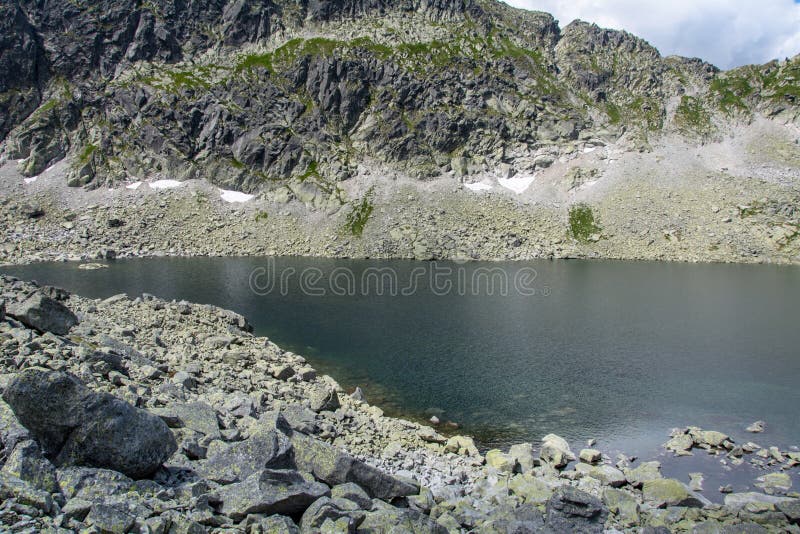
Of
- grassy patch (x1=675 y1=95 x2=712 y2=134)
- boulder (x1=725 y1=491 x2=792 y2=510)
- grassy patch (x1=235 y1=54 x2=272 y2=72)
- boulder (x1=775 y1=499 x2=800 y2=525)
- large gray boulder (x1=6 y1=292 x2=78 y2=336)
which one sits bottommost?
boulder (x1=725 y1=491 x2=792 y2=510)

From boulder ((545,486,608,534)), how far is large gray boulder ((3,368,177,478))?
11607mm

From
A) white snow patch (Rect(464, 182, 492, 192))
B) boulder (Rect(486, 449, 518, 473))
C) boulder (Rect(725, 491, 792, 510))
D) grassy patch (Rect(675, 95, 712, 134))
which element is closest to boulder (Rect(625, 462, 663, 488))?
boulder (Rect(725, 491, 792, 510))

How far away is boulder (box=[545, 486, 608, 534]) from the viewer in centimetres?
1467

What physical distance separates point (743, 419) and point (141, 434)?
3011 centimetres

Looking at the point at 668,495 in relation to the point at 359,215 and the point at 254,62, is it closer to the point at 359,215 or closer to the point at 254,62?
the point at 359,215

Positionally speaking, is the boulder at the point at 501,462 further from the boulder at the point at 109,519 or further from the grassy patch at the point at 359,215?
the grassy patch at the point at 359,215

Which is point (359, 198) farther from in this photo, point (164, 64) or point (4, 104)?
point (4, 104)

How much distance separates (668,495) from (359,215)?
294 ft

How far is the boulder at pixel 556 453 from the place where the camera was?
21.2m

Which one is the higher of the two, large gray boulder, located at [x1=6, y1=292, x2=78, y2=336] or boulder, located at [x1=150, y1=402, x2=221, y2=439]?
large gray boulder, located at [x1=6, y1=292, x2=78, y2=336]

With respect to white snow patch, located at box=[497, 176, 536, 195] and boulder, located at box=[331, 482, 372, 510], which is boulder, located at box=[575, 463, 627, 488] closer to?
boulder, located at box=[331, 482, 372, 510]

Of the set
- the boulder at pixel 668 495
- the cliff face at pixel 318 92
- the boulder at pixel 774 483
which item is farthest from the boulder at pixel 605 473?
the cliff face at pixel 318 92

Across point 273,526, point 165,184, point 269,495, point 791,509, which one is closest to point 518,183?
point 165,184

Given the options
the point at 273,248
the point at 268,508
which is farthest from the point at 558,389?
the point at 273,248
